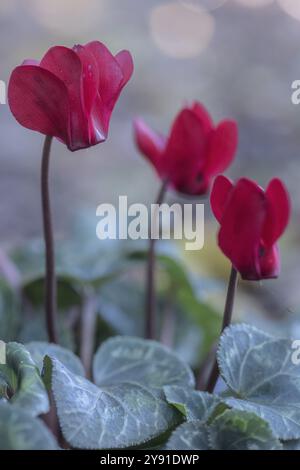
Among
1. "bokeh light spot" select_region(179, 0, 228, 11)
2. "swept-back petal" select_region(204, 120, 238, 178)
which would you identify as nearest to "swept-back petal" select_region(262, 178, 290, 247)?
"swept-back petal" select_region(204, 120, 238, 178)

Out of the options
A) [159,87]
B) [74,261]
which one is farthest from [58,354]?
[159,87]

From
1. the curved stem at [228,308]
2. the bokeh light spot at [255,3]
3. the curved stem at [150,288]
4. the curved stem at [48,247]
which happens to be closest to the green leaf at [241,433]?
the curved stem at [228,308]

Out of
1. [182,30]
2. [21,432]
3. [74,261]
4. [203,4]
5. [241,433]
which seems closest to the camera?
[21,432]

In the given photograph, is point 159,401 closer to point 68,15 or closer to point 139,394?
point 139,394

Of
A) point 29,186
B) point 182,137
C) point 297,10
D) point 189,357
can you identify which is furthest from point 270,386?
point 297,10

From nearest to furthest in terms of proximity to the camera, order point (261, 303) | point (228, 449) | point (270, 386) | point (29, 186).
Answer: point (228, 449) → point (270, 386) → point (261, 303) → point (29, 186)

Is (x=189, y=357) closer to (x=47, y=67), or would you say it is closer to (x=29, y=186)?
(x=47, y=67)

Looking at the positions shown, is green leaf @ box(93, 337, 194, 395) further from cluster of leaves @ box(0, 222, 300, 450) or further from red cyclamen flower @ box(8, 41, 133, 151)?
red cyclamen flower @ box(8, 41, 133, 151)
